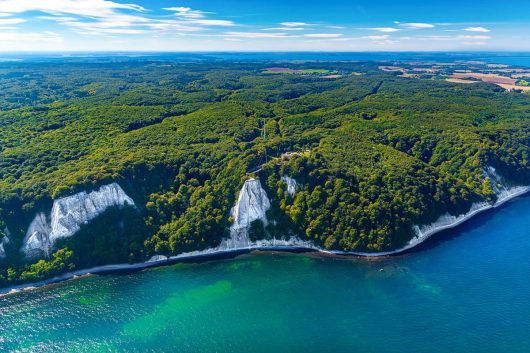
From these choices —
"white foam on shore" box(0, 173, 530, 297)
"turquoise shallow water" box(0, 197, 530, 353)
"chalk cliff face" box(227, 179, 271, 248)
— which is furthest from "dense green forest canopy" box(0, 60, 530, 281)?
"turquoise shallow water" box(0, 197, 530, 353)

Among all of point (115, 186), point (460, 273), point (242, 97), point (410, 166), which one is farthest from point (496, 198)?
point (242, 97)

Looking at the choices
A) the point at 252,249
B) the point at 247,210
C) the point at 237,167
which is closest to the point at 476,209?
the point at 252,249

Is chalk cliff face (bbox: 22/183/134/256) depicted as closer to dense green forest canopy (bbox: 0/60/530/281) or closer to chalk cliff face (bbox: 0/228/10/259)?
dense green forest canopy (bbox: 0/60/530/281)

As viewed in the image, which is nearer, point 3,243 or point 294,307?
point 294,307

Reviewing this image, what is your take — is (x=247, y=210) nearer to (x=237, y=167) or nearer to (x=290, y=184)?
(x=237, y=167)

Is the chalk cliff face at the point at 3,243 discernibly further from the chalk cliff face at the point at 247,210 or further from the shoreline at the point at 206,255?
the chalk cliff face at the point at 247,210

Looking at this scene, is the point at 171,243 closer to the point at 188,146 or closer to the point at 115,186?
the point at 115,186

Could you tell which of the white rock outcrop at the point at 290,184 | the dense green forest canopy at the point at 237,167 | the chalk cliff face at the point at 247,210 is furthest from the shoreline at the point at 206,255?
the white rock outcrop at the point at 290,184
